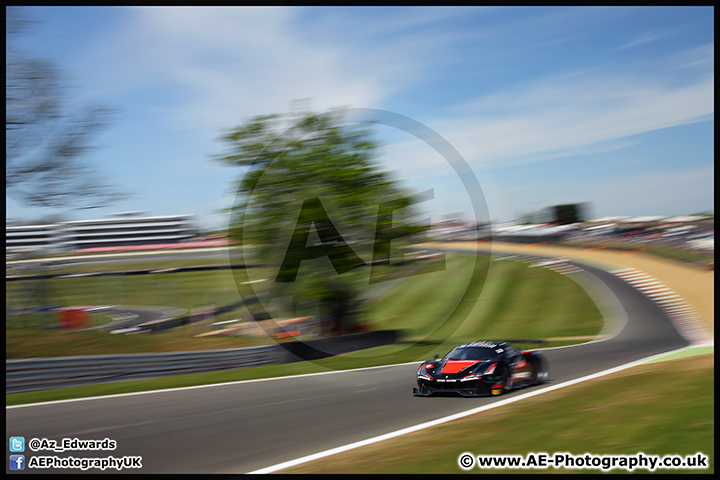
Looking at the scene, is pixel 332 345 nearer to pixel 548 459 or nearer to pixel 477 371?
pixel 477 371

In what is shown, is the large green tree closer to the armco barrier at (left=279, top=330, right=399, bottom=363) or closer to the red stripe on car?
the armco barrier at (left=279, top=330, right=399, bottom=363)

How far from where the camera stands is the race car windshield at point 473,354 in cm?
962

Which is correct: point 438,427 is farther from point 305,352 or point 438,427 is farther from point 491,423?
point 305,352

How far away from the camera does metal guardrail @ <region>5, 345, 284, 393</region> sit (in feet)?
35.3

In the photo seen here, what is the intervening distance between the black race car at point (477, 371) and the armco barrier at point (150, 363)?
563 cm

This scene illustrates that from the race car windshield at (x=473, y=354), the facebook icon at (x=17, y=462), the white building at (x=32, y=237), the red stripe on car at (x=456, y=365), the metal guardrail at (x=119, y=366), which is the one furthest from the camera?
the white building at (x=32, y=237)

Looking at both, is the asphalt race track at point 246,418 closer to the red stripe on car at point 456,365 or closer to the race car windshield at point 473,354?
the red stripe on car at point 456,365

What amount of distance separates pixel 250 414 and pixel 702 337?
14.7 m

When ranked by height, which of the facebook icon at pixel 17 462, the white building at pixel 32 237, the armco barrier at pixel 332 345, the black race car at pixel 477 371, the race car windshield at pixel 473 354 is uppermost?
the white building at pixel 32 237

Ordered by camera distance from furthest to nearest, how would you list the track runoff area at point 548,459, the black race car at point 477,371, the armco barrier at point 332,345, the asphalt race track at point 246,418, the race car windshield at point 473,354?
the armco barrier at point 332,345, the race car windshield at point 473,354, the black race car at point 477,371, the asphalt race track at point 246,418, the track runoff area at point 548,459

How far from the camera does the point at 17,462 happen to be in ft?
20.7

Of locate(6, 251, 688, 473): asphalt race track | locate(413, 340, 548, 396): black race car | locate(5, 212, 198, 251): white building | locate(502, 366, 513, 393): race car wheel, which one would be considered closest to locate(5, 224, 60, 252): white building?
locate(5, 212, 198, 251): white building

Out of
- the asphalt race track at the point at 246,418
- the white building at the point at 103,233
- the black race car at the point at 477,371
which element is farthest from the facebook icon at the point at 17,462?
the white building at the point at 103,233

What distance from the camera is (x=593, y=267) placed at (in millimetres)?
37625
